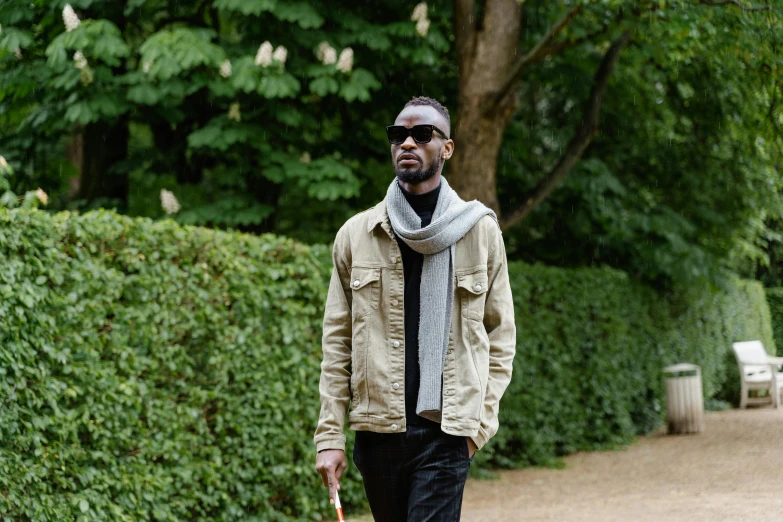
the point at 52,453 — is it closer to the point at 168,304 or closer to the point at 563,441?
the point at 168,304

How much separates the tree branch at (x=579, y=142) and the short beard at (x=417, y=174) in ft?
30.7

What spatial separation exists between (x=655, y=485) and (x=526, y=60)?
498 cm

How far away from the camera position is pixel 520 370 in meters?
12.9

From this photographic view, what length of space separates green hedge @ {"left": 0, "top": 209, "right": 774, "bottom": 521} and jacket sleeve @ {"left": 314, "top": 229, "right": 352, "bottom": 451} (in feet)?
9.38

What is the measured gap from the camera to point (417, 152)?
3496mm

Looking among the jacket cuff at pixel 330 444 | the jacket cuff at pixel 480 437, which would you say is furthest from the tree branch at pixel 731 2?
the jacket cuff at pixel 330 444

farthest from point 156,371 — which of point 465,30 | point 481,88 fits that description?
point 465,30

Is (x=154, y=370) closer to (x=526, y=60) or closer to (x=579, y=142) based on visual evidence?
(x=526, y=60)

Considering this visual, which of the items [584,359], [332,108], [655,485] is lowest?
[655,485]

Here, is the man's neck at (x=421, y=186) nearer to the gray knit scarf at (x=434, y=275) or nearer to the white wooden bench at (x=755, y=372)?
the gray knit scarf at (x=434, y=275)

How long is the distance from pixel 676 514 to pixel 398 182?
259 inches

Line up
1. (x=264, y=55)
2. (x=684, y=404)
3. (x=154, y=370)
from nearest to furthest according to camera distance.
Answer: (x=154, y=370) < (x=264, y=55) < (x=684, y=404)

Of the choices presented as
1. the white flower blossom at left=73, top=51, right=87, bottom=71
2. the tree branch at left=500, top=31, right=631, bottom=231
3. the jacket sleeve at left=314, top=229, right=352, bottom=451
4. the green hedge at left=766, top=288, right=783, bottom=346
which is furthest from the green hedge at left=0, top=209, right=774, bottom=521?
the green hedge at left=766, top=288, right=783, bottom=346

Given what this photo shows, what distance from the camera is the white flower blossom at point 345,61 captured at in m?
9.79
